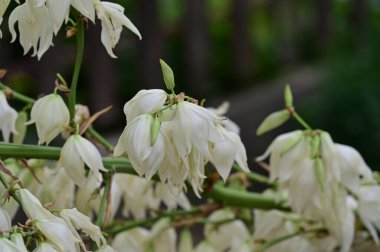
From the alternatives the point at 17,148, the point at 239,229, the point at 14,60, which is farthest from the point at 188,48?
the point at 17,148

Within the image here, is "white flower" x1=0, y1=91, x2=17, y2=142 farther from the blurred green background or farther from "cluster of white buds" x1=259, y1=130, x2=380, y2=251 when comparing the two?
the blurred green background

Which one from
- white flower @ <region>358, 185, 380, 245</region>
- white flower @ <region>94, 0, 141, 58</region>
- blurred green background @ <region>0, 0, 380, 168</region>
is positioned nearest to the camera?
white flower @ <region>94, 0, 141, 58</region>

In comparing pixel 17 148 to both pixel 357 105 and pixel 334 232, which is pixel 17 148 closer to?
pixel 334 232

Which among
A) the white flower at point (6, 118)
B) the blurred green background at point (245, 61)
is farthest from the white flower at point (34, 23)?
the blurred green background at point (245, 61)

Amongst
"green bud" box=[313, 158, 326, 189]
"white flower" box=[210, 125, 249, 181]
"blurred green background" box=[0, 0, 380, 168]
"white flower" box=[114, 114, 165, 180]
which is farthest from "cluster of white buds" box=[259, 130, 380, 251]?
"blurred green background" box=[0, 0, 380, 168]

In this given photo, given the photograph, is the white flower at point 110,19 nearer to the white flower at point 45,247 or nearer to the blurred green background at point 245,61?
the white flower at point 45,247
